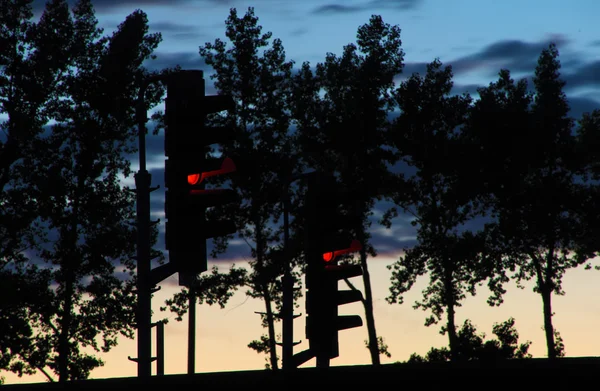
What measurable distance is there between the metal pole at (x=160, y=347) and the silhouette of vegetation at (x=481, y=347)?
138ft

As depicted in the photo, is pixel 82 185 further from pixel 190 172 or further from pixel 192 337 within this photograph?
pixel 190 172

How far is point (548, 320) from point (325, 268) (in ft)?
141

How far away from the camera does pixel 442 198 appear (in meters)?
54.2

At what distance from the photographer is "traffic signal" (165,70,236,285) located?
34.1 feet

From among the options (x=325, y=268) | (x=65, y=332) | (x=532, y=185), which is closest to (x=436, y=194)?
(x=532, y=185)

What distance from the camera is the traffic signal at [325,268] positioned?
12375 mm

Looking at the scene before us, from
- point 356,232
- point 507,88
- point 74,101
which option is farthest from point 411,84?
point 74,101

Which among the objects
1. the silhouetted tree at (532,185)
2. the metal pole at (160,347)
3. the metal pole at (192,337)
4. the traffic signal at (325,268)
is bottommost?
the metal pole at (160,347)

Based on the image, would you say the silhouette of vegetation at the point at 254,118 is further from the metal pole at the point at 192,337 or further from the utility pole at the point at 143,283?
the utility pole at the point at 143,283

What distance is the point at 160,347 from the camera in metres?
11.9

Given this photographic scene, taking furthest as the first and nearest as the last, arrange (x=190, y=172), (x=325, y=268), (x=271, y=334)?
(x=271, y=334) → (x=325, y=268) → (x=190, y=172)

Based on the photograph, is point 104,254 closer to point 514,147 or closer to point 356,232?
point 356,232

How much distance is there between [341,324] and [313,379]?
10.9 feet

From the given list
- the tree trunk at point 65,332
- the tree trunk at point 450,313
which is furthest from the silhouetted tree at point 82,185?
the tree trunk at point 450,313
